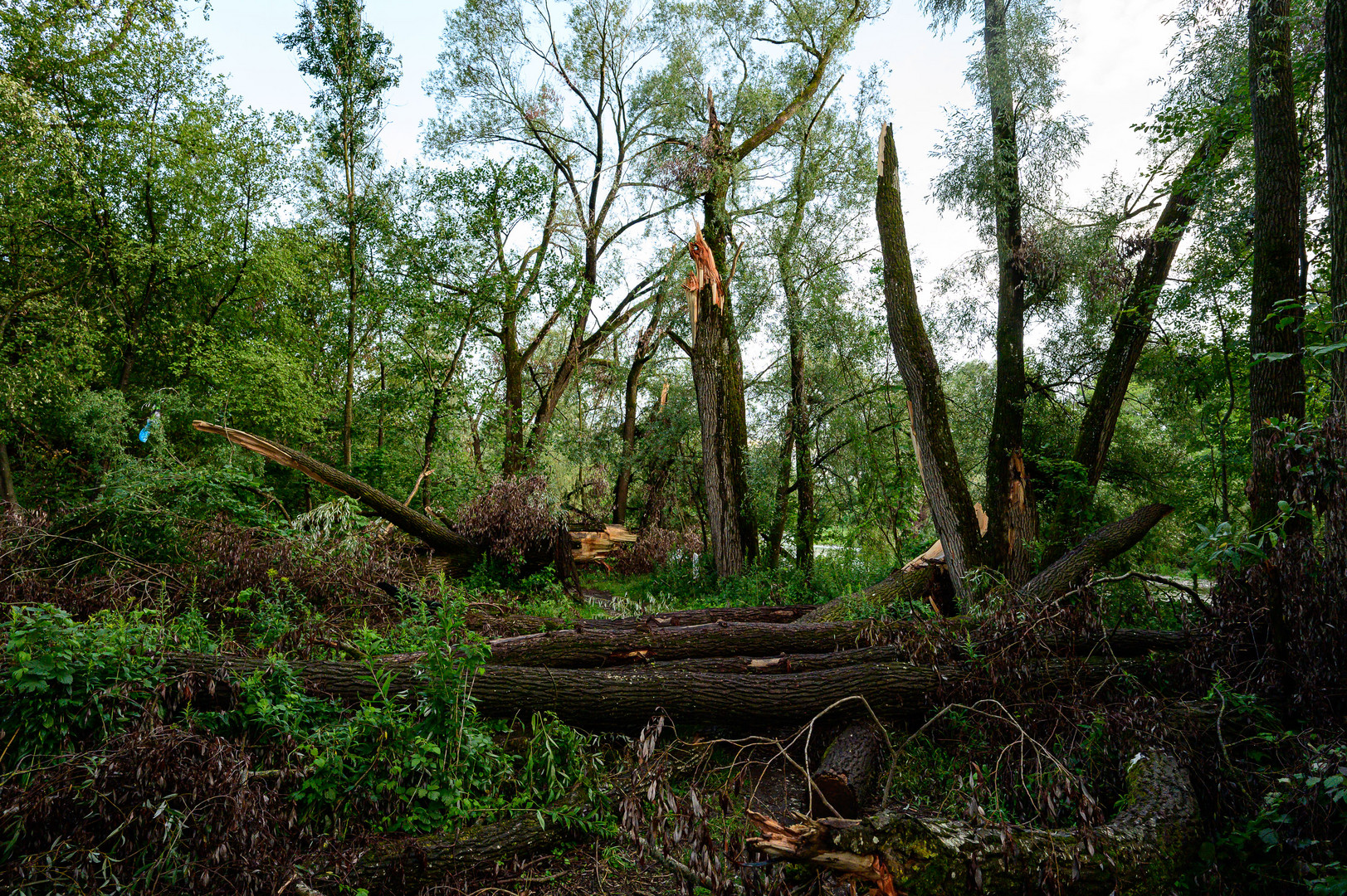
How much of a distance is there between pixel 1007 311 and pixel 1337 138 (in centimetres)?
468

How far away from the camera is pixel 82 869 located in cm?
289

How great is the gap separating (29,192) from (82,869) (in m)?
13.6

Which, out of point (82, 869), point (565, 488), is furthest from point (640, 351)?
point (82, 869)

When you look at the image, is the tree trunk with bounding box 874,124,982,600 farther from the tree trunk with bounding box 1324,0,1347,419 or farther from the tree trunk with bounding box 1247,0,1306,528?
the tree trunk with bounding box 1324,0,1347,419

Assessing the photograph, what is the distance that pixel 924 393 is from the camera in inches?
297

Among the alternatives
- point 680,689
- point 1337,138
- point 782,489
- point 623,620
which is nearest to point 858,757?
point 680,689

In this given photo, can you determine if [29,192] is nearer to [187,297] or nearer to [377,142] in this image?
[187,297]

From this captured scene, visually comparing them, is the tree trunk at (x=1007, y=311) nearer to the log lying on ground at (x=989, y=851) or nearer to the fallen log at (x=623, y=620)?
the fallen log at (x=623, y=620)

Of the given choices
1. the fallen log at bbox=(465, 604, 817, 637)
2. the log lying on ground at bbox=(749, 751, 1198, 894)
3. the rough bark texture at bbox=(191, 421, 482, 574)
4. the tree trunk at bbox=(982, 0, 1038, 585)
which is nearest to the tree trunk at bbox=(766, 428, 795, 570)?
the tree trunk at bbox=(982, 0, 1038, 585)

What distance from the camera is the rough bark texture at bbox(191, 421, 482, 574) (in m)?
8.62

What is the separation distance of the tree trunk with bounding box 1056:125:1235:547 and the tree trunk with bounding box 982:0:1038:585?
740 mm

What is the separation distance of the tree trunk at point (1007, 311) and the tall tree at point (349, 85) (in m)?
9.55

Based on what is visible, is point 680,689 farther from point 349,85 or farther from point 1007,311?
point 349,85

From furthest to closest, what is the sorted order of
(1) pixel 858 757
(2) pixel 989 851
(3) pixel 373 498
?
(3) pixel 373 498 < (1) pixel 858 757 < (2) pixel 989 851
